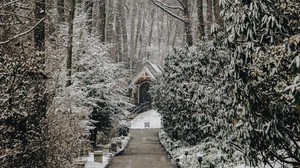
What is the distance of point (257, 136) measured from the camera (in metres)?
7.81

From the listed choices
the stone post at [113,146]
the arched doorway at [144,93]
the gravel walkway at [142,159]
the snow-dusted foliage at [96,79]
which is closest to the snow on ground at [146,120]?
the arched doorway at [144,93]

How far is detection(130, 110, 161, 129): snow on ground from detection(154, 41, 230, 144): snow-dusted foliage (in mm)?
21388

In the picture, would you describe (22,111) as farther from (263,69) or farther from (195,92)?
(195,92)

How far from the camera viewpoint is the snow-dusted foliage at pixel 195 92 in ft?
48.3

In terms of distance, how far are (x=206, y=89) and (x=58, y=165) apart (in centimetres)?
608

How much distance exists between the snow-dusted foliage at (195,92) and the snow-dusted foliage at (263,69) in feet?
11.7

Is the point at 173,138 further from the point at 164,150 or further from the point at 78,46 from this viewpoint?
the point at 78,46

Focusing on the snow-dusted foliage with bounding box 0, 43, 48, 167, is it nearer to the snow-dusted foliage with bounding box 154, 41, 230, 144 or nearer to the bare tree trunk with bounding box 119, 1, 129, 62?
the snow-dusted foliage with bounding box 154, 41, 230, 144

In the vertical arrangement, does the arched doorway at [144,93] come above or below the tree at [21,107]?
above

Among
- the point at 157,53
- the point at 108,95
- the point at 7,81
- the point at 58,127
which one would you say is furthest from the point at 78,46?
the point at 157,53

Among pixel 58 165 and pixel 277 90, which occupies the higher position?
pixel 277 90

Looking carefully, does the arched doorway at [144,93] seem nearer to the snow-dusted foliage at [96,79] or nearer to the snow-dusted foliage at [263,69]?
the snow-dusted foliage at [96,79]

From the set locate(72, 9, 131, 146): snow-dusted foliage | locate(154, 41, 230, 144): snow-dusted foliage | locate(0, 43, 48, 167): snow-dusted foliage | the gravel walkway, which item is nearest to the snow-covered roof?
the gravel walkway

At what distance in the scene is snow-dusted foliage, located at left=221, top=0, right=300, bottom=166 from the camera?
7.03 m
